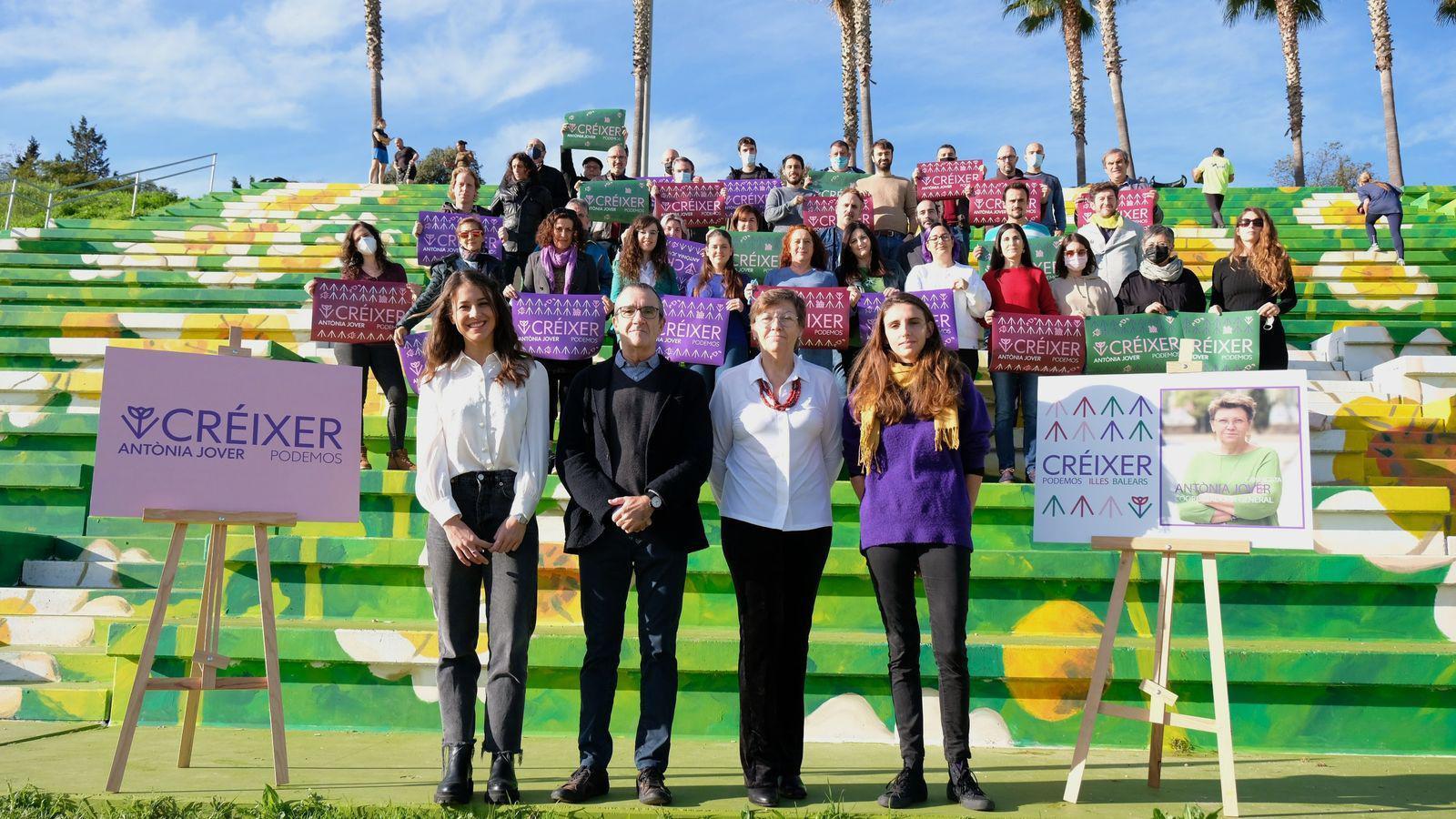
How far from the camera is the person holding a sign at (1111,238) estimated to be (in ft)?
25.8

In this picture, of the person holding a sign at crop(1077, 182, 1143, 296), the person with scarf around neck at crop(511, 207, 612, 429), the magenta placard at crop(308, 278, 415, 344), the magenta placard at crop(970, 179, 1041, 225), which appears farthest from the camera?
the magenta placard at crop(970, 179, 1041, 225)

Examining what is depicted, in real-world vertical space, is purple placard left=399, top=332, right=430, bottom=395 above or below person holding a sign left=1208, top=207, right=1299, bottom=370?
below

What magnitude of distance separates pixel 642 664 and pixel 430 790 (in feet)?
2.70

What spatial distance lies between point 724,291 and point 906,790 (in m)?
3.98

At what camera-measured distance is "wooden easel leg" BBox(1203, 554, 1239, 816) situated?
354cm

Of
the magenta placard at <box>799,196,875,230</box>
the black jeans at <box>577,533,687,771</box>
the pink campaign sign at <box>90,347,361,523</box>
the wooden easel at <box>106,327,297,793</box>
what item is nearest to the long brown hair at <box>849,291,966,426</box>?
the black jeans at <box>577,533,687,771</box>

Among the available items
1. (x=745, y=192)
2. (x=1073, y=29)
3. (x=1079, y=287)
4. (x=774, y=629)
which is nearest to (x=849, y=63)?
(x=1073, y=29)

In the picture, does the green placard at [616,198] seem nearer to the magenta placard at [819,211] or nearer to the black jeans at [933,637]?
the magenta placard at [819,211]

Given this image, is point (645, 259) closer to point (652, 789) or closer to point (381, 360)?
point (381, 360)

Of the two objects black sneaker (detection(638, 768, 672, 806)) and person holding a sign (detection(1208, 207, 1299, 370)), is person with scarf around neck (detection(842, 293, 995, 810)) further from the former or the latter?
person holding a sign (detection(1208, 207, 1299, 370))

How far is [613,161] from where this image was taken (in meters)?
12.0

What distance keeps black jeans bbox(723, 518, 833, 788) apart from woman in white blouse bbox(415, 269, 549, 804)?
0.72m

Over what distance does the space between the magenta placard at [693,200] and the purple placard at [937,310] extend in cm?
423

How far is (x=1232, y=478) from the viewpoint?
3.92 meters
